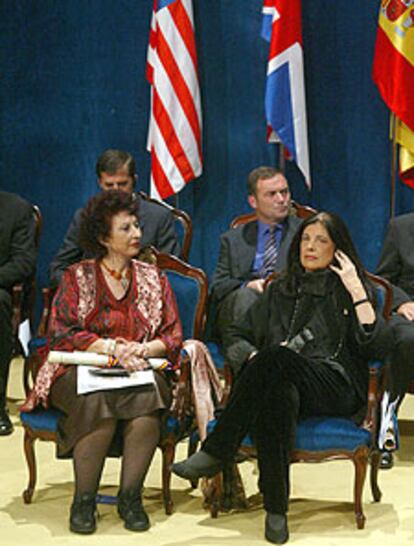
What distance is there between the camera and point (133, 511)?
504 centimetres

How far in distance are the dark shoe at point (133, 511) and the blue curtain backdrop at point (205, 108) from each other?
3172 mm

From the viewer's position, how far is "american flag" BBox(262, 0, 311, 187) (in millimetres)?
7375

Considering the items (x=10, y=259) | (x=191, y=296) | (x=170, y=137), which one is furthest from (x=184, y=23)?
(x=191, y=296)

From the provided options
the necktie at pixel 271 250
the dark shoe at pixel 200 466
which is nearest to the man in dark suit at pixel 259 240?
the necktie at pixel 271 250

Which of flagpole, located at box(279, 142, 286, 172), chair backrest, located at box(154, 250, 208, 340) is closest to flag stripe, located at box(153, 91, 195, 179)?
flagpole, located at box(279, 142, 286, 172)

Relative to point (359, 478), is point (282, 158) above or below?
above

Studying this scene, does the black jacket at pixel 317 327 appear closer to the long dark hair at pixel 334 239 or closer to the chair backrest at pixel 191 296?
the long dark hair at pixel 334 239

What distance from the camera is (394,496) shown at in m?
5.46

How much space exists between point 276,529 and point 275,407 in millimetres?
492

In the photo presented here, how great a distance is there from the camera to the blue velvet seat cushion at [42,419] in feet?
17.1

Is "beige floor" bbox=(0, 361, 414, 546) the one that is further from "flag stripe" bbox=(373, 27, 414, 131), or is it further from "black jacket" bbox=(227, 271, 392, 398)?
"flag stripe" bbox=(373, 27, 414, 131)

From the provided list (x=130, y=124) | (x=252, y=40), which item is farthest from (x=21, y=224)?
(x=252, y=40)

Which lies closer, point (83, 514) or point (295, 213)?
point (83, 514)

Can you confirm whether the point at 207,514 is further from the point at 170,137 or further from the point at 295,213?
the point at 170,137
